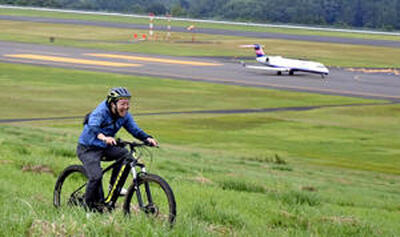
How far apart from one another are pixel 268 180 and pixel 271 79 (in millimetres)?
51353

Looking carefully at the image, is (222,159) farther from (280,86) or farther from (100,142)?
(280,86)

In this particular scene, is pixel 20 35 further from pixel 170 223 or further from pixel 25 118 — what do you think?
pixel 170 223

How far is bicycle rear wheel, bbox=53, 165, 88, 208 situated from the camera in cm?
1226

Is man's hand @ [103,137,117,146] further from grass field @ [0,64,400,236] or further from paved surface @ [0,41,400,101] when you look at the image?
paved surface @ [0,41,400,101]

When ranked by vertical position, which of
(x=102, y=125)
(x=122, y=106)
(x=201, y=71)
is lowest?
(x=201, y=71)

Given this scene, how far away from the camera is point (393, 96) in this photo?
207ft

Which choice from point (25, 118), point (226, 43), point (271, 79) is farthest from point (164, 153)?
point (226, 43)

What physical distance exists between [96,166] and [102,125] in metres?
0.58

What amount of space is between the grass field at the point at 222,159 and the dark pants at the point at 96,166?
897mm

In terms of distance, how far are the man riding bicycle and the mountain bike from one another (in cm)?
12

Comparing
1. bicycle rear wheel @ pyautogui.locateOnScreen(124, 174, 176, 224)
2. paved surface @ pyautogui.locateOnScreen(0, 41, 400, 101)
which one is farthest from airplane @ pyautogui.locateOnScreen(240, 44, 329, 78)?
bicycle rear wheel @ pyautogui.locateOnScreen(124, 174, 176, 224)

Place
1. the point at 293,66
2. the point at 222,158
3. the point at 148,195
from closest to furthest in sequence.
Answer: the point at 148,195
the point at 222,158
the point at 293,66

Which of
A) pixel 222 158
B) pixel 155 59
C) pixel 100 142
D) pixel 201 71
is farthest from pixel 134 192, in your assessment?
pixel 155 59

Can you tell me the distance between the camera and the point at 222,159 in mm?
29656
